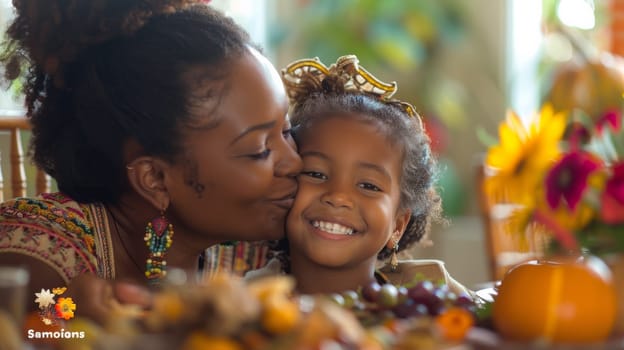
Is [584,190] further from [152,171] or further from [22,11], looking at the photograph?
[22,11]

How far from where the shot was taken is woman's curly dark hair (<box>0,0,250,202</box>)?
1.53 metres

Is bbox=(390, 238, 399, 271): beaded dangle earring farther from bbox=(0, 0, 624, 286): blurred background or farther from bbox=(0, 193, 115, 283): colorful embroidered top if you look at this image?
bbox=(0, 0, 624, 286): blurred background

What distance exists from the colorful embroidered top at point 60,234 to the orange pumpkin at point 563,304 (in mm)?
880

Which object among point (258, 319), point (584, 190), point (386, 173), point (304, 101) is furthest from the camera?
point (304, 101)

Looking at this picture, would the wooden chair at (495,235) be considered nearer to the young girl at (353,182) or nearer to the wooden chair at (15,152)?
the young girl at (353,182)

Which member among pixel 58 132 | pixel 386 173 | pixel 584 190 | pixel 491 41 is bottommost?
pixel 584 190

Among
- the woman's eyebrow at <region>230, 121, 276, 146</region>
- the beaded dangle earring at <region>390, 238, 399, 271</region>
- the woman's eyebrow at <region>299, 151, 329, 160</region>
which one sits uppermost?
the woman's eyebrow at <region>230, 121, 276, 146</region>

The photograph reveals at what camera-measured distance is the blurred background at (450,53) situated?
4184 millimetres

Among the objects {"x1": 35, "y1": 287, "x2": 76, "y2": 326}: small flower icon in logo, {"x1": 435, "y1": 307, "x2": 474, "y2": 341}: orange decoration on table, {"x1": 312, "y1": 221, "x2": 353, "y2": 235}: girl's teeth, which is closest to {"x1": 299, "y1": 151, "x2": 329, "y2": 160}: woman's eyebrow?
{"x1": 312, "y1": 221, "x2": 353, "y2": 235}: girl's teeth

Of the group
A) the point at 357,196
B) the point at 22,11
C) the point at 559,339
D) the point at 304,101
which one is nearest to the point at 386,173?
the point at 357,196

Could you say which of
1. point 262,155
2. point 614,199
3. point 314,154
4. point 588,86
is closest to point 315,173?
point 314,154

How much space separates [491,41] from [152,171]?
3025 mm

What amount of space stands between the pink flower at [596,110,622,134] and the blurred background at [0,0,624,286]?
298 centimetres

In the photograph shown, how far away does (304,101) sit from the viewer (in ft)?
6.23
